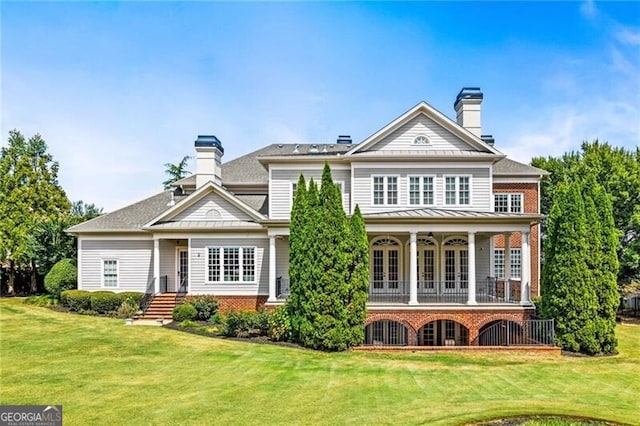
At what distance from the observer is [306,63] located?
1880 cm

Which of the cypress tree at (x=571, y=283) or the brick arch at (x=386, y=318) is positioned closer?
the cypress tree at (x=571, y=283)

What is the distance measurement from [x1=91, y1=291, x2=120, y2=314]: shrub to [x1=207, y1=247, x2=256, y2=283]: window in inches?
180

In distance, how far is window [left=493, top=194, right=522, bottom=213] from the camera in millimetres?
26750

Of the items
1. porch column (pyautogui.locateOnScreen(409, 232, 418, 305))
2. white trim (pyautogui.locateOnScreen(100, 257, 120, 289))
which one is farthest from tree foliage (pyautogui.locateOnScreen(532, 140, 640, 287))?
white trim (pyautogui.locateOnScreen(100, 257, 120, 289))

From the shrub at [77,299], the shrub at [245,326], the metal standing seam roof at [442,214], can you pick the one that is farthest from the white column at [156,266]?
the metal standing seam roof at [442,214]

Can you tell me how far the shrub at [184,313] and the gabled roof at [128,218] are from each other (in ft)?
17.6

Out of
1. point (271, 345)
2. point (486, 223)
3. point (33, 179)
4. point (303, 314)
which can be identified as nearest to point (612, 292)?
point (486, 223)

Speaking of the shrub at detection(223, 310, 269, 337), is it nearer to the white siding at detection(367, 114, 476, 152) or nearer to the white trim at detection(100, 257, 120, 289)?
the white trim at detection(100, 257, 120, 289)

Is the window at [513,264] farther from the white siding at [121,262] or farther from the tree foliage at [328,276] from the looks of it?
the white siding at [121,262]

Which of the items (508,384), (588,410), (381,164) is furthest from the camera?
(381,164)

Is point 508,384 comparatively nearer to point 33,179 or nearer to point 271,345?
point 271,345

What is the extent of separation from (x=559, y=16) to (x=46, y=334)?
69.4 ft

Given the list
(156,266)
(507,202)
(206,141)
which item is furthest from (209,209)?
(507,202)

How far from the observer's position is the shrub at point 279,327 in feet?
59.1
